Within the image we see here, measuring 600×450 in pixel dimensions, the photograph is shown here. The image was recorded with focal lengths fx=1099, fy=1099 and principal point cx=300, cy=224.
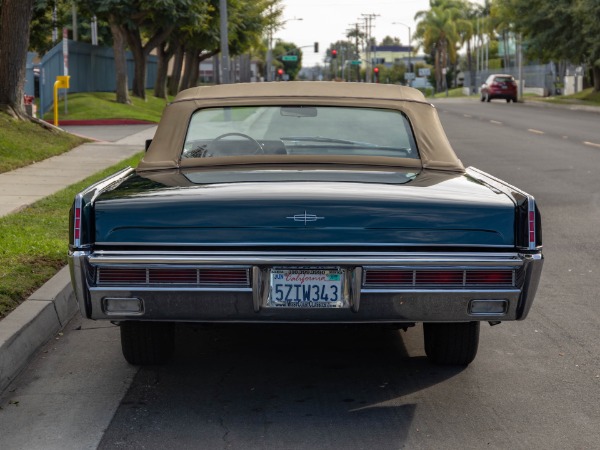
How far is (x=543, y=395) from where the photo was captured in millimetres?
5434

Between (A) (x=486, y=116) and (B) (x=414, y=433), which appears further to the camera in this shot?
(A) (x=486, y=116)

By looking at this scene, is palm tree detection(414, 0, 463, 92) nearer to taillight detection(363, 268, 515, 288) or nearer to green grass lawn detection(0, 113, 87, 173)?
green grass lawn detection(0, 113, 87, 173)

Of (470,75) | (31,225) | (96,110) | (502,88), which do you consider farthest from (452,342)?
(470,75)

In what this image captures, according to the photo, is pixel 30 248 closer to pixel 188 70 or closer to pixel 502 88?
pixel 188 70

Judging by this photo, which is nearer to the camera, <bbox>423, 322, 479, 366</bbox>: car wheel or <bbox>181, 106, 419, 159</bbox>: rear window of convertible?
<bbox>423, 322, 479, 366</bbox>: car wheel

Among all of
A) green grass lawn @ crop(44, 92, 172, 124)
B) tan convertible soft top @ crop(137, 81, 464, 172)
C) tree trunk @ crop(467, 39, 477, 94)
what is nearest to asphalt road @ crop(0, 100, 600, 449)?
tan convertible soft top @ crop(137, 81, 464, 172)

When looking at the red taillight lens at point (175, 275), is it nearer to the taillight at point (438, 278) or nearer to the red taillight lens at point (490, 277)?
the taillight at point (438, 278)

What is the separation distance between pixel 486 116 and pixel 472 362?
35716 mm

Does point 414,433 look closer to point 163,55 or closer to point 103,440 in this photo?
point 103,440

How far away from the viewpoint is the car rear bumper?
4922 mm

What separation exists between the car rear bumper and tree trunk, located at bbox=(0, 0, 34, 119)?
17654 mm

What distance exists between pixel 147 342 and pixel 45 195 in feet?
27.1

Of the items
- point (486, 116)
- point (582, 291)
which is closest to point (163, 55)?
point (486, 116)

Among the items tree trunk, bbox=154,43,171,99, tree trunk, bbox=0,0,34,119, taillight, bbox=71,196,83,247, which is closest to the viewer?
taillight, bbox=71,196,83,247
